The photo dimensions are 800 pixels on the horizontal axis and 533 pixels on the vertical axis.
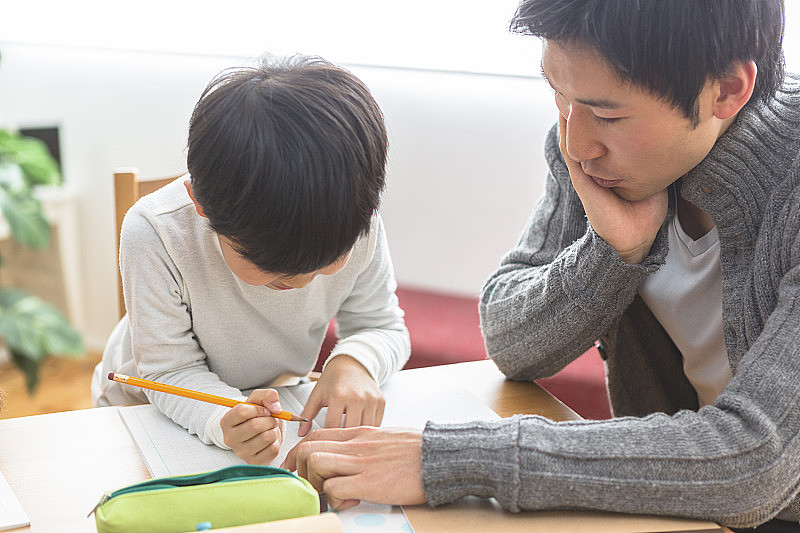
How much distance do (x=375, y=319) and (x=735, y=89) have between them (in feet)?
1.86

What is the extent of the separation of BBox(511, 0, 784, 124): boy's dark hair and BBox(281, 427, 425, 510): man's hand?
16.6 inches


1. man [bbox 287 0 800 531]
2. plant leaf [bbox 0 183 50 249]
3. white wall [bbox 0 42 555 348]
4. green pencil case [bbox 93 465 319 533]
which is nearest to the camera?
green pencil case [bbox 93 465 319 533]

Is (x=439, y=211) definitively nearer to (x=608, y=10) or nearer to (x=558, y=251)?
(x=558, y=251)

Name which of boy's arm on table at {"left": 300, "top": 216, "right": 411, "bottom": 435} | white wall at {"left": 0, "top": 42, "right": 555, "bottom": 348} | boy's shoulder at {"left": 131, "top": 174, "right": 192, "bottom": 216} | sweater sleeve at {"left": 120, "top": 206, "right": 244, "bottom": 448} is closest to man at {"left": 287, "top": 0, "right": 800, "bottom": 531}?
boy's arm on table at {"left": 300, "top": 216, "right": 411, "bottom": 435}

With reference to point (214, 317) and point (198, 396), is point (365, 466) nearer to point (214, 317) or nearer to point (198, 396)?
point (198, 396)

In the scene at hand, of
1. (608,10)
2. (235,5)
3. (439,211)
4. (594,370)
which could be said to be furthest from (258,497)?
(235,5)

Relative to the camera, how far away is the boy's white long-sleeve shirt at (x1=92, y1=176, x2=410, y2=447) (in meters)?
1.06

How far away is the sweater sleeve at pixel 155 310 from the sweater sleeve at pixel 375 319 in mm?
172

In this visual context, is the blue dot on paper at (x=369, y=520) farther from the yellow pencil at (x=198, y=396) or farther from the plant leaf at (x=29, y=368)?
the plant leaf at (x=29, y=368)

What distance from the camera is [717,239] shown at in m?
1.08

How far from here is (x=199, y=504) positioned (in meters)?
0.70

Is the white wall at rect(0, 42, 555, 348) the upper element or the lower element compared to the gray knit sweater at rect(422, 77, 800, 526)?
lower

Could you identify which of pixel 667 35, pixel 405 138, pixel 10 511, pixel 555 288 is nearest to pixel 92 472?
pixel 10 511

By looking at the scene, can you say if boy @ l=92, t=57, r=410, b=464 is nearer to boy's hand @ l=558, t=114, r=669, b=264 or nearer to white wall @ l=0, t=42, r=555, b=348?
boy's hand @ l=558, t=114, r=669, b=264
